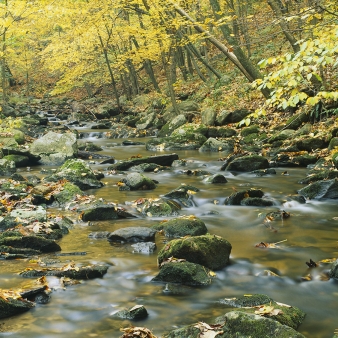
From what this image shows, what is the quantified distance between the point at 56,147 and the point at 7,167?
245 centimetres

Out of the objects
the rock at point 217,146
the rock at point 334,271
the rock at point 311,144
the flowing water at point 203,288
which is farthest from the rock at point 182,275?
the rock at point 217,146

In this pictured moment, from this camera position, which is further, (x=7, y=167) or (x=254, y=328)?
(x=7, y=167)

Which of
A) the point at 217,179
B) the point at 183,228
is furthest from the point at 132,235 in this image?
the point at 217,179

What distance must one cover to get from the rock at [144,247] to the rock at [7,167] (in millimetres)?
7621

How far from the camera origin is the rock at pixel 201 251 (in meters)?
4.96

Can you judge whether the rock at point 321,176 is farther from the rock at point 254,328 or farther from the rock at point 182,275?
the rock at point 254,328

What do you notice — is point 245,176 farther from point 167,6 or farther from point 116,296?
point 167,6

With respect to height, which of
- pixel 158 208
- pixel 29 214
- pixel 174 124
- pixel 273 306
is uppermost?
pixel 174 124

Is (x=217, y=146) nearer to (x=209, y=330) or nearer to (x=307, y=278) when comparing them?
(x=307, y=278)

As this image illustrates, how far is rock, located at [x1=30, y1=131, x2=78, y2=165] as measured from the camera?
14.4 metres

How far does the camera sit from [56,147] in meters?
15.0

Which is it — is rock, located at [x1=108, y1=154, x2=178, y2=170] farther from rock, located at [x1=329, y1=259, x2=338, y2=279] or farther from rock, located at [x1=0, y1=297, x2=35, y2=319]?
rock, located at [x1=0, y1=297, x2=35, y2=319]

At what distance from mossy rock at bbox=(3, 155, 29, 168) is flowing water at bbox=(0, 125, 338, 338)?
20.4ft

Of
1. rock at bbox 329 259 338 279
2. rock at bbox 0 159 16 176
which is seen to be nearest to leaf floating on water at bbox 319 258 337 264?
rock at bbox 329 259 338 279
